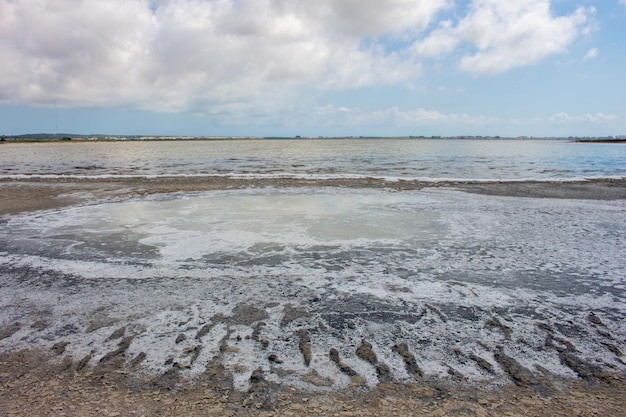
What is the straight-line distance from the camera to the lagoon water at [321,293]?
10.8 ft

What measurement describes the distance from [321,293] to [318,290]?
0.33 ft

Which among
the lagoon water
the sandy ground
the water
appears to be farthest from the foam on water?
the water

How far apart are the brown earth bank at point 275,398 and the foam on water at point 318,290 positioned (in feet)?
0.56

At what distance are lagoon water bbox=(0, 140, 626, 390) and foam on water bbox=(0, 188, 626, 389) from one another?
0.07 feet

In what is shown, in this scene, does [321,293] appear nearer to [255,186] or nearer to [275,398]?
[275,398]

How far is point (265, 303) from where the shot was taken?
14.2 ft

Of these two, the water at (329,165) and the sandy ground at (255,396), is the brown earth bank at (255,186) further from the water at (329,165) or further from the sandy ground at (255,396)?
the sandy ground at (255,396)

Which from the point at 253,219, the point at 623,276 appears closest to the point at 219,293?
the point at 253,219

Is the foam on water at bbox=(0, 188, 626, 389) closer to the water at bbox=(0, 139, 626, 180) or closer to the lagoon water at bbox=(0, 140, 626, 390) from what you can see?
the lagoon water at bbox=(0, 140, 626, 390)

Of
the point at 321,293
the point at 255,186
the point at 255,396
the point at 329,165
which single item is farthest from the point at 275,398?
the point at 329,165

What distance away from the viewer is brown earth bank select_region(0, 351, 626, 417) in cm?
260

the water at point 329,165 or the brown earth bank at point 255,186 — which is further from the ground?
the water at point 329,165

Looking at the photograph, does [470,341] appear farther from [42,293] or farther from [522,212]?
[522,212]

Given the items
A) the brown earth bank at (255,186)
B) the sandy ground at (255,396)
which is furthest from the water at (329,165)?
the sandy ground at (255,396)
